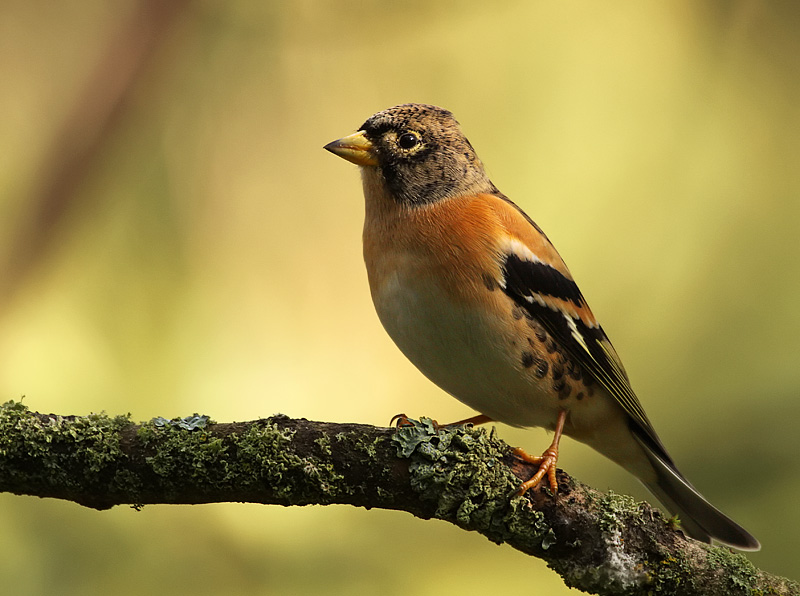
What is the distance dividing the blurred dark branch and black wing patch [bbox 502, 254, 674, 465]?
2.61m

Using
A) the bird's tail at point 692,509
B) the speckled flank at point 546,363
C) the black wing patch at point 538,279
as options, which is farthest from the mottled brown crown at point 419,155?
the bird's tail at point 692,509

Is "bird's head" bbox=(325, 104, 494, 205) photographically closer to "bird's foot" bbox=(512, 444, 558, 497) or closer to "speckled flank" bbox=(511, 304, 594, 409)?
"speckled flank" bbox=(511, 304, 594, 409)

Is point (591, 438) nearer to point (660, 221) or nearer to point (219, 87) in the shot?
point (660, 221)

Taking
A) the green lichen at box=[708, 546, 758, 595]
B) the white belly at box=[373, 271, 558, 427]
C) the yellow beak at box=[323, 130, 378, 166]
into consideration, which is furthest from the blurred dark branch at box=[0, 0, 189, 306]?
the green lichen at box=[708, 546, 758, 595]

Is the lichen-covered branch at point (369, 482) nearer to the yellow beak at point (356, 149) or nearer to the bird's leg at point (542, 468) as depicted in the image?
the bird's leg at point (542, 468)

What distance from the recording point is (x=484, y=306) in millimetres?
2545

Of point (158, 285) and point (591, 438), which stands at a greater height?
point (158, 285)

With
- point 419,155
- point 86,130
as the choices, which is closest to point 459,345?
point 419,155

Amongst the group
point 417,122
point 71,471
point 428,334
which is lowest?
point 71,471

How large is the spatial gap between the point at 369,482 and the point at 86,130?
3113 millimetres

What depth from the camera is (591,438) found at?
117 inches

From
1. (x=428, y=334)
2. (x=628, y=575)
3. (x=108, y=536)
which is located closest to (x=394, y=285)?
(x=428, y=334)

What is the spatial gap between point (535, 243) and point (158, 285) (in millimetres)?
2088

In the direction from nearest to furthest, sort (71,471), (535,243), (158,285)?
(71,471) → (535,243) → (158,285)
